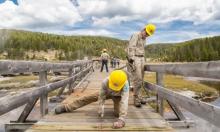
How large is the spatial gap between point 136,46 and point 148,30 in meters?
0.51

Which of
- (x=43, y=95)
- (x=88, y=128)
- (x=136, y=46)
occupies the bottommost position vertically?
→ (x=88, y=128)

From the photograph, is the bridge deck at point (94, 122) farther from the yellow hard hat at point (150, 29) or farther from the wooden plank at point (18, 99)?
the yellow hard hat at point (150, 29)

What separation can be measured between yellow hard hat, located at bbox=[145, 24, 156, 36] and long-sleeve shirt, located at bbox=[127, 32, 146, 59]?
0.31m

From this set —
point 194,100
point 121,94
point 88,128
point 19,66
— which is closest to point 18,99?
point 19,66

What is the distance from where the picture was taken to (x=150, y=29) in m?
7.74

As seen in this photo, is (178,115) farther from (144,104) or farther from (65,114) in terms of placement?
(65,114)

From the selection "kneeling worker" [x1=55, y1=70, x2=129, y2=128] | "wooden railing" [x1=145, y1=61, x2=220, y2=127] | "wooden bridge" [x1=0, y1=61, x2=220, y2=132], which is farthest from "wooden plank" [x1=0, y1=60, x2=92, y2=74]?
"wooden railing" [x1=145, y1=61, x2=220, y2=127]

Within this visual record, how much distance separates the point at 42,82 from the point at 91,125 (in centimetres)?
135

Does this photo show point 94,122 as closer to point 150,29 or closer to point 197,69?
point 197,69

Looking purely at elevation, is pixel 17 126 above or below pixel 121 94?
below

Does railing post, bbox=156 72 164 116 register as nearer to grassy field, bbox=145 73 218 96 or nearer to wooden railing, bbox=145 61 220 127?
wooden railing, bbox=145 61 220 127

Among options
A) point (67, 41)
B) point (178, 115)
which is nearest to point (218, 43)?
point (67, 41)

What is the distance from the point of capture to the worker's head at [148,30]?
303 inches

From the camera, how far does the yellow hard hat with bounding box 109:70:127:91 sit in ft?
18.6
